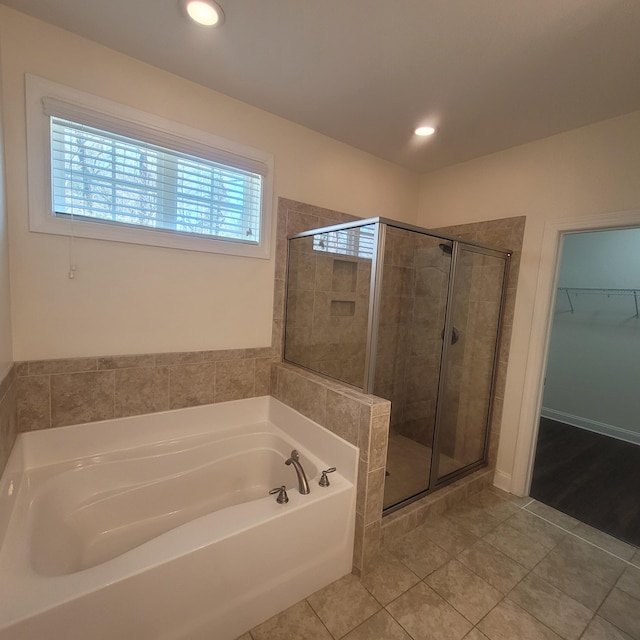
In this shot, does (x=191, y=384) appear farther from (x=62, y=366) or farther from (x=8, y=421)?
(x=8, y=421)

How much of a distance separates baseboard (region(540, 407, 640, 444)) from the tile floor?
1710mm

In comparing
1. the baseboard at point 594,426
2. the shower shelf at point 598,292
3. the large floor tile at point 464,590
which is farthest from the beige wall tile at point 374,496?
the shower shelf at point 598,292

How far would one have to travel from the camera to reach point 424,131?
89.7 inches

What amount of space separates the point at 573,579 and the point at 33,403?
3019 mm

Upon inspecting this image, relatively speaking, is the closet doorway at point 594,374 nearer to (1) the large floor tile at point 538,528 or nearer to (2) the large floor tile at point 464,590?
(1) the large floor tile at point 538,528

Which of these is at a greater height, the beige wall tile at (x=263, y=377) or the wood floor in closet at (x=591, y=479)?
the beige wall tile at (x=263, y=377)

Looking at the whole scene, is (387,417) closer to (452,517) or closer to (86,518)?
(452,517)

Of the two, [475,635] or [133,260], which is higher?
[133,260]

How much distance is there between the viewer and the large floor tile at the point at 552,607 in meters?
1.41

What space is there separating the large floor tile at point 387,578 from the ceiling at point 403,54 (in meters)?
2.66

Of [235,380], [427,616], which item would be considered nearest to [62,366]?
[235,380]

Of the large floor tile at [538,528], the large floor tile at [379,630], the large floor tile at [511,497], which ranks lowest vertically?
the large floor tile at [511,497]

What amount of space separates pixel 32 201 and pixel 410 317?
8.14ft

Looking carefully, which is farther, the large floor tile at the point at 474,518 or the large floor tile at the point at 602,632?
the large floor tile at the point at 474,518
